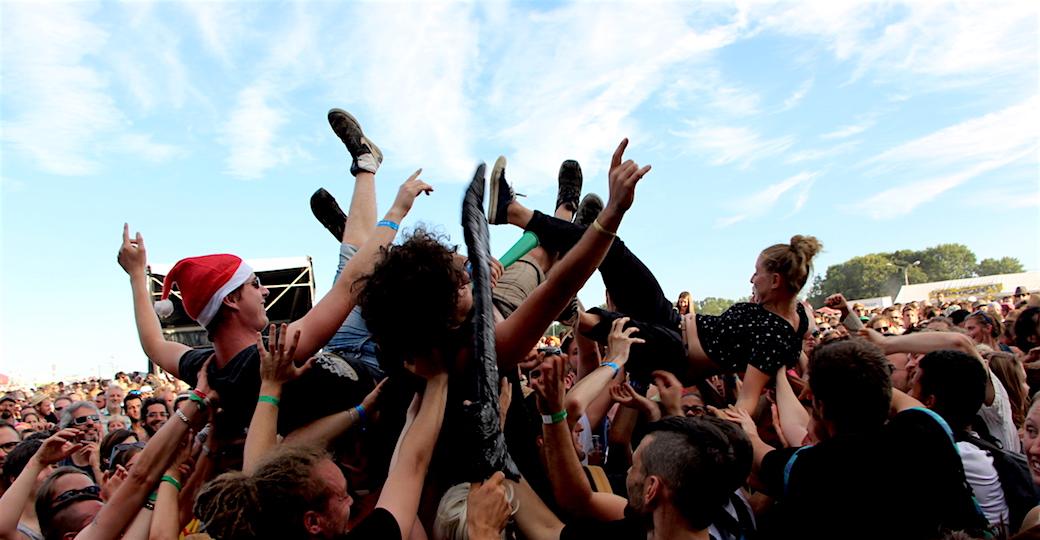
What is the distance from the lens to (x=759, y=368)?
3111 millimetres

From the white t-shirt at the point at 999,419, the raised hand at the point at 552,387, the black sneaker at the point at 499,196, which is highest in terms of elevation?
the black sneaker at the point at 499,196

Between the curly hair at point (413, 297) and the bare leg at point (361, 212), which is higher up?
the bare leg at point (361, 212)

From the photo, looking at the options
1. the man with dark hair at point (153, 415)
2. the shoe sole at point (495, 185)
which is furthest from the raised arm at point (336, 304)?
the man with dark hair at point (153, 415)

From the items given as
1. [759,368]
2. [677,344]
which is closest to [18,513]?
[677,344]

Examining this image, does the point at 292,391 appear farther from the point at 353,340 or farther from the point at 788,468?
the point at 788,468

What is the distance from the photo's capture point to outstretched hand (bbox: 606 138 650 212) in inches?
75.9

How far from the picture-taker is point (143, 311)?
3.10 meters

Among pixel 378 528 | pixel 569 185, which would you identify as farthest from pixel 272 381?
pixel 569 185

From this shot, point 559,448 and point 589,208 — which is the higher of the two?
point 589,208

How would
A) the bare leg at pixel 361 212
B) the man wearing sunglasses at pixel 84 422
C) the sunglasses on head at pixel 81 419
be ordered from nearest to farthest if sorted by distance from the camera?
the bare leg at pixel 361 212 → the man wearing sunglasses at pixel 84 422 → the sunglasses on head at pixel 81 419

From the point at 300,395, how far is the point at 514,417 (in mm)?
746

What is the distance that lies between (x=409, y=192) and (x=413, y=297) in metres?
0.93

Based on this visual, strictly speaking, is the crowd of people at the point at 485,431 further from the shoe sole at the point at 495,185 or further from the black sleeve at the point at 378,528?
the shoe sole at the point at 495,185

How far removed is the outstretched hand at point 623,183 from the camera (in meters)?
1.93
